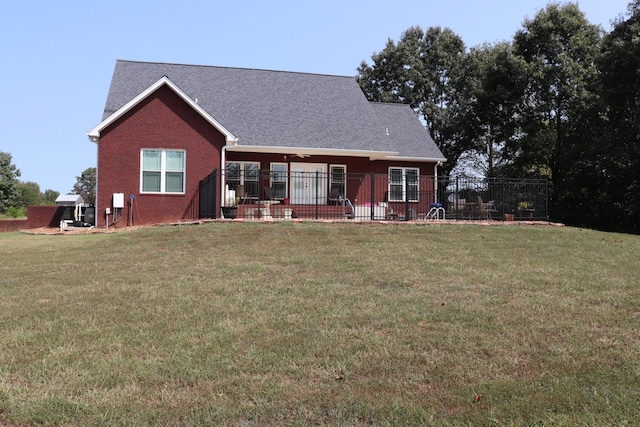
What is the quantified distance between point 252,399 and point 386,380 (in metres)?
1.03

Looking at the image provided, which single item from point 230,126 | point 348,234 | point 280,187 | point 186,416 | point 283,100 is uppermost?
point 283,100

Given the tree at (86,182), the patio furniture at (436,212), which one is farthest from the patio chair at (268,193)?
the tree at (86,182)

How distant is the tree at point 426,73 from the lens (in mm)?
37500

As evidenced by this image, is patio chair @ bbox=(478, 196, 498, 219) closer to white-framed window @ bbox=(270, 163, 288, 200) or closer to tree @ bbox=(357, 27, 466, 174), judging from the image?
white-framed window @ bbox=(270, 163, 288, 200)

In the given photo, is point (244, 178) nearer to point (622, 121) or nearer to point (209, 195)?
point (209, 195)

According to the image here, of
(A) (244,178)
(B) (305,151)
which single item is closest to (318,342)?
(B) (305,151)

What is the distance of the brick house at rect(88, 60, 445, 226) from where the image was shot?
17.5 metres

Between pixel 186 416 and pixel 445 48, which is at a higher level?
pixel 445 48

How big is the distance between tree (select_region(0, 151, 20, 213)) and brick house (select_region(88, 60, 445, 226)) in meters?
36.7

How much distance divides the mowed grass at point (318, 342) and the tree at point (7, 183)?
4820 cm

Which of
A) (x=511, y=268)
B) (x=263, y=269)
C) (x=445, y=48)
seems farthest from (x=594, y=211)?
(x=263, y=269)

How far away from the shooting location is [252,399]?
3.46 m

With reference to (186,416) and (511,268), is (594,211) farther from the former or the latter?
(186,416)

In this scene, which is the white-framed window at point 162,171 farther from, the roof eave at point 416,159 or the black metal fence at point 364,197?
the roof eave at point 416,159
